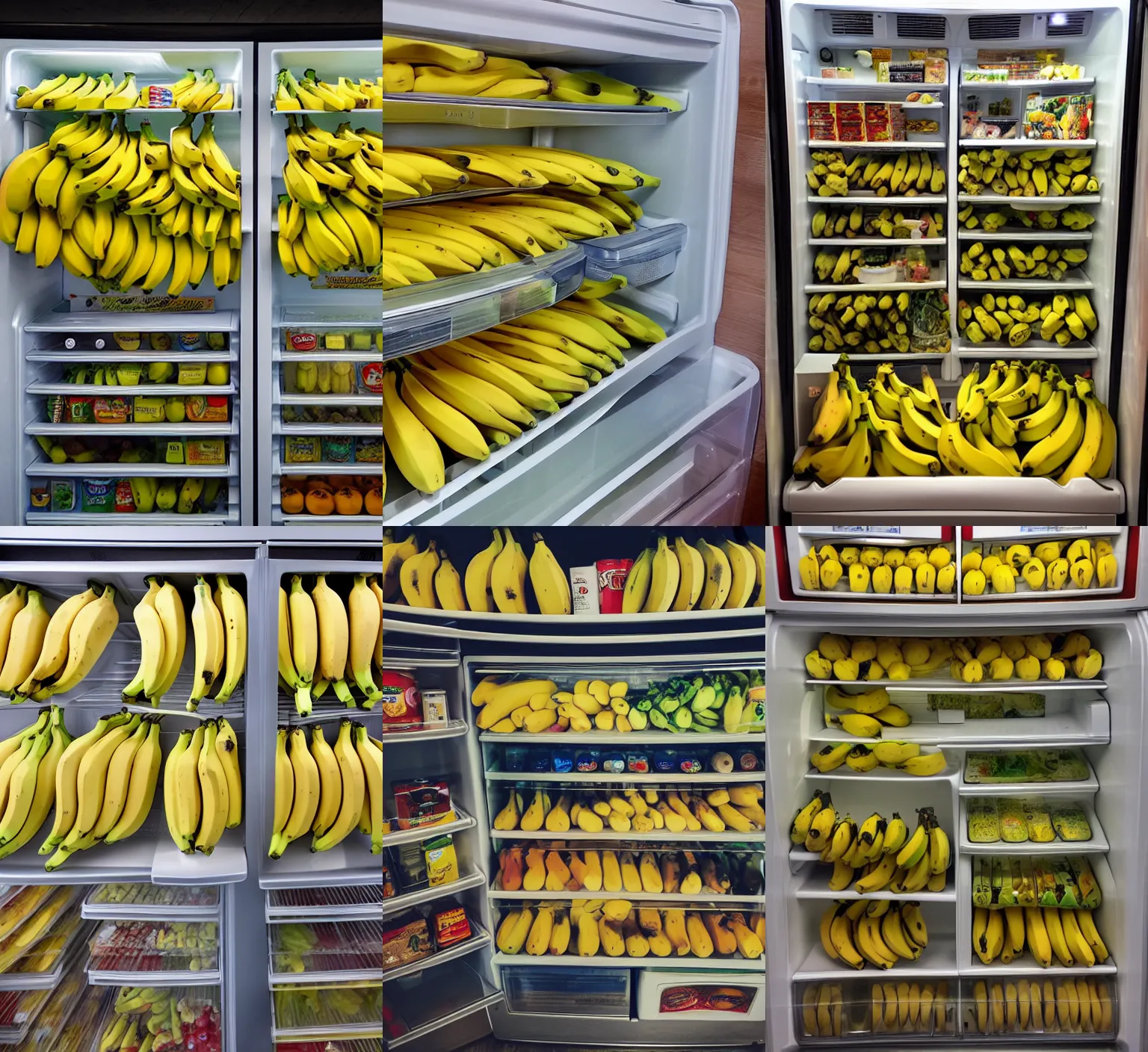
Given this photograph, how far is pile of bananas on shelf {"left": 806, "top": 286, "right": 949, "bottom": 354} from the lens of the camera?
4.40ft

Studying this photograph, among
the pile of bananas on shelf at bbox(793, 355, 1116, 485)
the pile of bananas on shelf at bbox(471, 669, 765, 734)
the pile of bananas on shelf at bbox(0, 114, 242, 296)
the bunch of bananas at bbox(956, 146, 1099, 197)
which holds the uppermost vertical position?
the pile of bananas on shelf at bbox(0, 114, 242, 296)

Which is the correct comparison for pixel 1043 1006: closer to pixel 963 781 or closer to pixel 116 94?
pixel 963 781

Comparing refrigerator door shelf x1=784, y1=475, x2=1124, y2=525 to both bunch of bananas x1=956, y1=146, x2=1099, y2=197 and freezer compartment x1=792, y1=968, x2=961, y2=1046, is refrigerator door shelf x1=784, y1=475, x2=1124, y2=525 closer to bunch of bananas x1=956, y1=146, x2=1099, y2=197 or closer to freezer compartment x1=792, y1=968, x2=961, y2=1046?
bunch of bananas x1=956, y1=146, x2=1099, y2=197

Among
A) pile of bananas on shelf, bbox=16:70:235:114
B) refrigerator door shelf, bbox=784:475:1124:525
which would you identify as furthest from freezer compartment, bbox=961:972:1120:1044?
pile of bananas on shelf, bbox=16:70:235:114

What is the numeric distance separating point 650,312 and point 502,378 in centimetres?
24

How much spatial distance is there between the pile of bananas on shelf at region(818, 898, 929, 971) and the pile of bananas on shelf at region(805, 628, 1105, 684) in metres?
0.48

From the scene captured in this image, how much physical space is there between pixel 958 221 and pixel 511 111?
690 millimetres

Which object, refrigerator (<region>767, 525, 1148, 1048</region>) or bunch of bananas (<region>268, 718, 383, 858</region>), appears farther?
bunch of bananas (<region>268, 718, 383, 858</region>)

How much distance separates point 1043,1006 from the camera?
1.85 meters

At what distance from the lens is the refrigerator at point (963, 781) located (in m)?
1.71

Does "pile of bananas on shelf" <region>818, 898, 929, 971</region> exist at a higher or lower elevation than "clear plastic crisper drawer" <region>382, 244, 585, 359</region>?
lower

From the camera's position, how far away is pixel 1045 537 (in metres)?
1.63

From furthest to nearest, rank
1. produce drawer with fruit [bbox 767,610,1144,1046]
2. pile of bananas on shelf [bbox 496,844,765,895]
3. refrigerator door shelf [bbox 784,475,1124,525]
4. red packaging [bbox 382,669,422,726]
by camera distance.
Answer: produce drawer with fruit [bbox 767,610,1144,1046], pile of bananas on shelf [bbox 496,844,765,895], red packaging [bbox 382,669,422,726], refrigerator door shelf [bbox 784,475,1124,525]

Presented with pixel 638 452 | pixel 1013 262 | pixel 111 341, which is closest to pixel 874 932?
pixel 638 452
